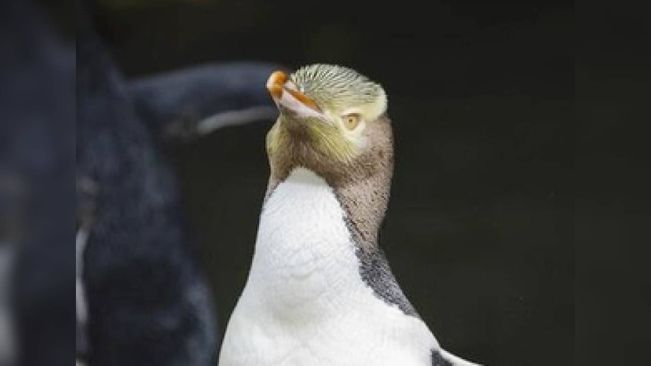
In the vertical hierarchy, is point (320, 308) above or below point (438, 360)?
above

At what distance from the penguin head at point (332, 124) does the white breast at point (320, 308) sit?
0.16 ft

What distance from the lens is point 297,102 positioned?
175 centimetres

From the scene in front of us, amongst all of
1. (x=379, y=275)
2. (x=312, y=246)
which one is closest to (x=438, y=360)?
(x=379, y=275)

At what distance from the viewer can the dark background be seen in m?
1.76

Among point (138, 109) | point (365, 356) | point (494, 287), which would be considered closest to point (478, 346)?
point (494, 287)

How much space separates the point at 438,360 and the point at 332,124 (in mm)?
457

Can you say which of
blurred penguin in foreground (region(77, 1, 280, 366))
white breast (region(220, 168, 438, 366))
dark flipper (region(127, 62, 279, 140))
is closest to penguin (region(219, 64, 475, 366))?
white breast (region(220, 168, 438, 366))

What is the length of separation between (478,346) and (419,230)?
0.24 meters

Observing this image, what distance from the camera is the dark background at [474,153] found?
1.76 metres

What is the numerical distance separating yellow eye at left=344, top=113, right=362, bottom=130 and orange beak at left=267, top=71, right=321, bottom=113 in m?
0.05

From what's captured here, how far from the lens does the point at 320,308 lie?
1.73 metres

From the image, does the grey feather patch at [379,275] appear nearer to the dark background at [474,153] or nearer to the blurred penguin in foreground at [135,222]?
the dark background at [474,153]

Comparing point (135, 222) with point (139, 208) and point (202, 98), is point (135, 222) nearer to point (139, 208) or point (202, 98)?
point (139, 208)

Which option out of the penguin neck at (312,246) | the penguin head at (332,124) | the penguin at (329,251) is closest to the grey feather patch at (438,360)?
the penguin at (329,251)
